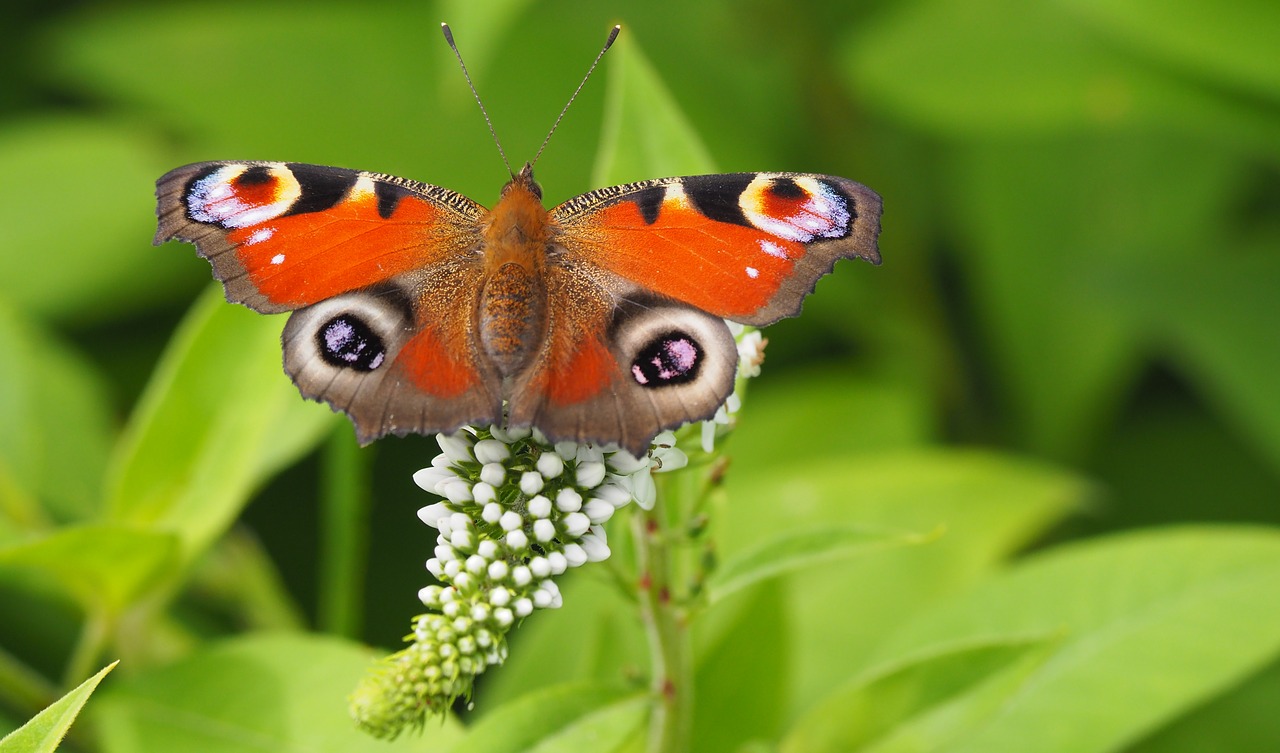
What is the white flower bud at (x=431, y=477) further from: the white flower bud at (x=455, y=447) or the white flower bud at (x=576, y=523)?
the white flower bud at (x=576, y=523)

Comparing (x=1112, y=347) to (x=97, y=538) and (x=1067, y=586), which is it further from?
(x=97, y=538)

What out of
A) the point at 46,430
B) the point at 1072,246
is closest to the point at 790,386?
the point at 1072,246

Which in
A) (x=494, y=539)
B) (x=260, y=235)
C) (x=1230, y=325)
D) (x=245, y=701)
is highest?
(x=260, y=235)

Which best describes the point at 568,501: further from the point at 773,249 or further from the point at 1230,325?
the point at 1230,325

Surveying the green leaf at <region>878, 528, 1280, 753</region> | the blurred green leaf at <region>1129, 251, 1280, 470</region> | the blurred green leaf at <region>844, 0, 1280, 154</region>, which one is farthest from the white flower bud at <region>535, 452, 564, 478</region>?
the blurred green leaf at <region>1129, 251, 1280, 470</region>

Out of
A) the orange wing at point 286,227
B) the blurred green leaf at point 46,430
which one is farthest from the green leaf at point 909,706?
the blurred green leaf at point 46,430

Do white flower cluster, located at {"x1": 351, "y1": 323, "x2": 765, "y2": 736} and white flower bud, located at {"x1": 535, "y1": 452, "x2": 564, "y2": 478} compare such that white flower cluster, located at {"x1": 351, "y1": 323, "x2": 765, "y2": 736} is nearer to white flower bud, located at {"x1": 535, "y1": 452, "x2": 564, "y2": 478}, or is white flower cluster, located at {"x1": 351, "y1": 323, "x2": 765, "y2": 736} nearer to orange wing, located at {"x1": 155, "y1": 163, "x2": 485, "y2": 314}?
white flower bud, located at {"x1": 535, "y1": 452, "x2": 564, "y2": 478}
